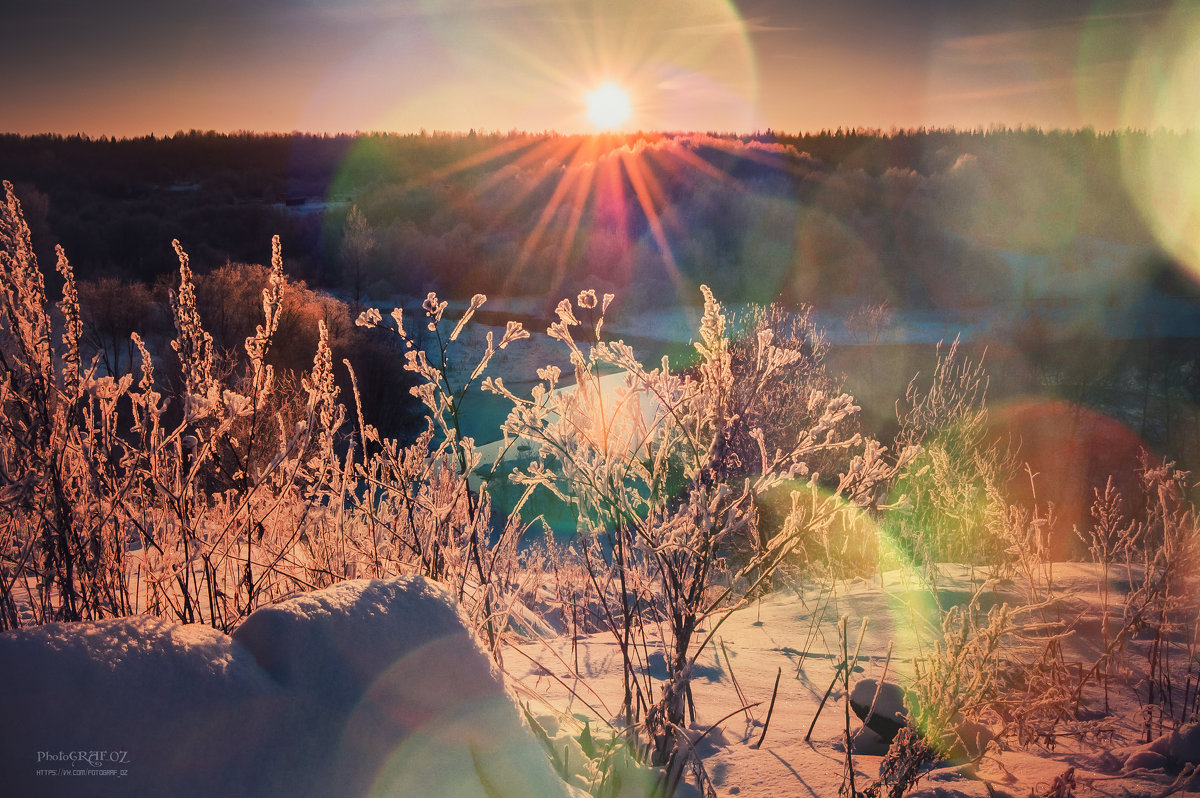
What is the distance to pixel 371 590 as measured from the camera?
131cm

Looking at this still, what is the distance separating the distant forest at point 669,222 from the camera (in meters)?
29.2

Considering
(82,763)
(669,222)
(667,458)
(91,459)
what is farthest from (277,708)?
(669,222)

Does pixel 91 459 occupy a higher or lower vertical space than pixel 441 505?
higher

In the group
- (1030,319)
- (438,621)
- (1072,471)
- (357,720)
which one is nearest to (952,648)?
(438,621)

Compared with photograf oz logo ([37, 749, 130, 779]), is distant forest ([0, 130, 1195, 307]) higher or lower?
higher

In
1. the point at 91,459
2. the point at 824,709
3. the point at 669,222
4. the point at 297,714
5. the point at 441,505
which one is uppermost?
the point at 669,222

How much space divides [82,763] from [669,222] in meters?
33.5

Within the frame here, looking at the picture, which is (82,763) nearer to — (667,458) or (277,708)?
(277,708)

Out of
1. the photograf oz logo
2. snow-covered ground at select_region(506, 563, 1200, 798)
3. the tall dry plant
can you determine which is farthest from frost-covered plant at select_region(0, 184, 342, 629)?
snow-covered ground at select_region(506, 563, 1200, 798)

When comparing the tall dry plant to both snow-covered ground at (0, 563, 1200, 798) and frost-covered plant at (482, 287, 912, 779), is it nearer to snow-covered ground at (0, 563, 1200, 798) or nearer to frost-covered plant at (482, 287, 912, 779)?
frost-covered plant at (482, 287, 912, 779)

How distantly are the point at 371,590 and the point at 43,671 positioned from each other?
48 cm

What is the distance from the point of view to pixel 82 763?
878 mm

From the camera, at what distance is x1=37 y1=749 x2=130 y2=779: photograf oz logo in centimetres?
86

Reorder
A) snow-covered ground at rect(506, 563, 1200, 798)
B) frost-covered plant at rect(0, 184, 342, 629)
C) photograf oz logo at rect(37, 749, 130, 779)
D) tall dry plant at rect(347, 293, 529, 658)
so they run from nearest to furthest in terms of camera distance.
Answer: photograf oz logo at rect(37, 749, 130, 779) → frost-covered plant at rect(0, 184, 342, 629) → tall dry plant at rect(347, 293, 529, 658) → snow-covered ground at rect(506, 563, 1200, 798)
